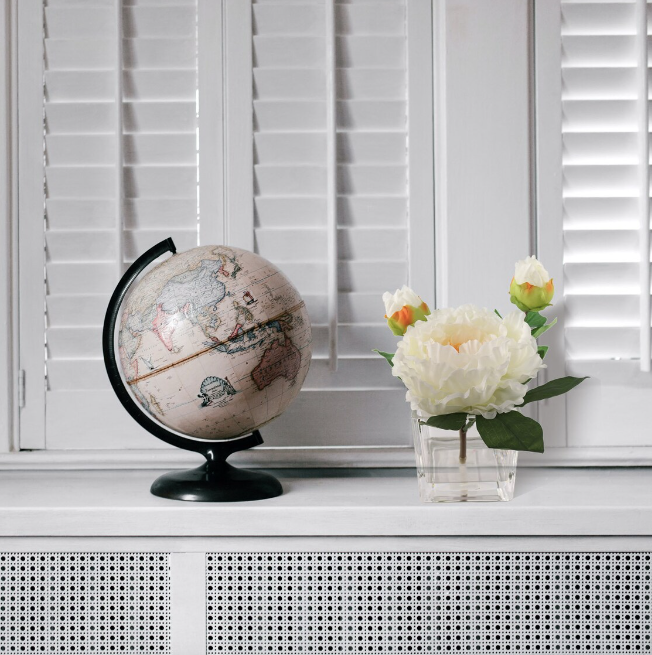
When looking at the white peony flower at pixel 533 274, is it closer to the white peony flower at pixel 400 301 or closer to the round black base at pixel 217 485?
the white peony flower at pixel 400 301

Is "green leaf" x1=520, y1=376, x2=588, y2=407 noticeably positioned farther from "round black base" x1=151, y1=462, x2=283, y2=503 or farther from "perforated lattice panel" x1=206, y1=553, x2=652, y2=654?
"round black base" x1=151, y1=462, x2=283, y2=503

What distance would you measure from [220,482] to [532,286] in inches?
21.2

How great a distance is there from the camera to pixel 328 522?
826 millimetres

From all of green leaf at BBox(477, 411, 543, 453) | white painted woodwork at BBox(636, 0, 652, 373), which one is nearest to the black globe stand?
green leaf at BBox(477, 411, 543, 453)

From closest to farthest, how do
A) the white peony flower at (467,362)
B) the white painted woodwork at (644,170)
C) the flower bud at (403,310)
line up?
the white peony flower at (467,362)
the flower bud at (403,310)
the white painted woodwork at (644,170)

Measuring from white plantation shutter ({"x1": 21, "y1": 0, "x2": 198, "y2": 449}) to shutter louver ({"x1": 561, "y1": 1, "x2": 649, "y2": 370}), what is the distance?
663 millimetres

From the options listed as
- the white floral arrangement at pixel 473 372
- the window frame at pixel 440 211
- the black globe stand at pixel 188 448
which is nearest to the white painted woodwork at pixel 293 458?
the window frame at pixel 440 211

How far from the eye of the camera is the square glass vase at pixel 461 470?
0.85 m

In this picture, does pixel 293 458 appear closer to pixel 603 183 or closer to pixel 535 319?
pixel 535 319

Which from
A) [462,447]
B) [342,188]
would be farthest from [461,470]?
[342,188]

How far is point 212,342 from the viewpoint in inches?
31.7

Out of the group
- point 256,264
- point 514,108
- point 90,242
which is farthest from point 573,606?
point 90,242

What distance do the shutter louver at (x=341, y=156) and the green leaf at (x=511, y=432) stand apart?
264 millimetres

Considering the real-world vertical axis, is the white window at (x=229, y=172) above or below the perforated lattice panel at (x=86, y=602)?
above
